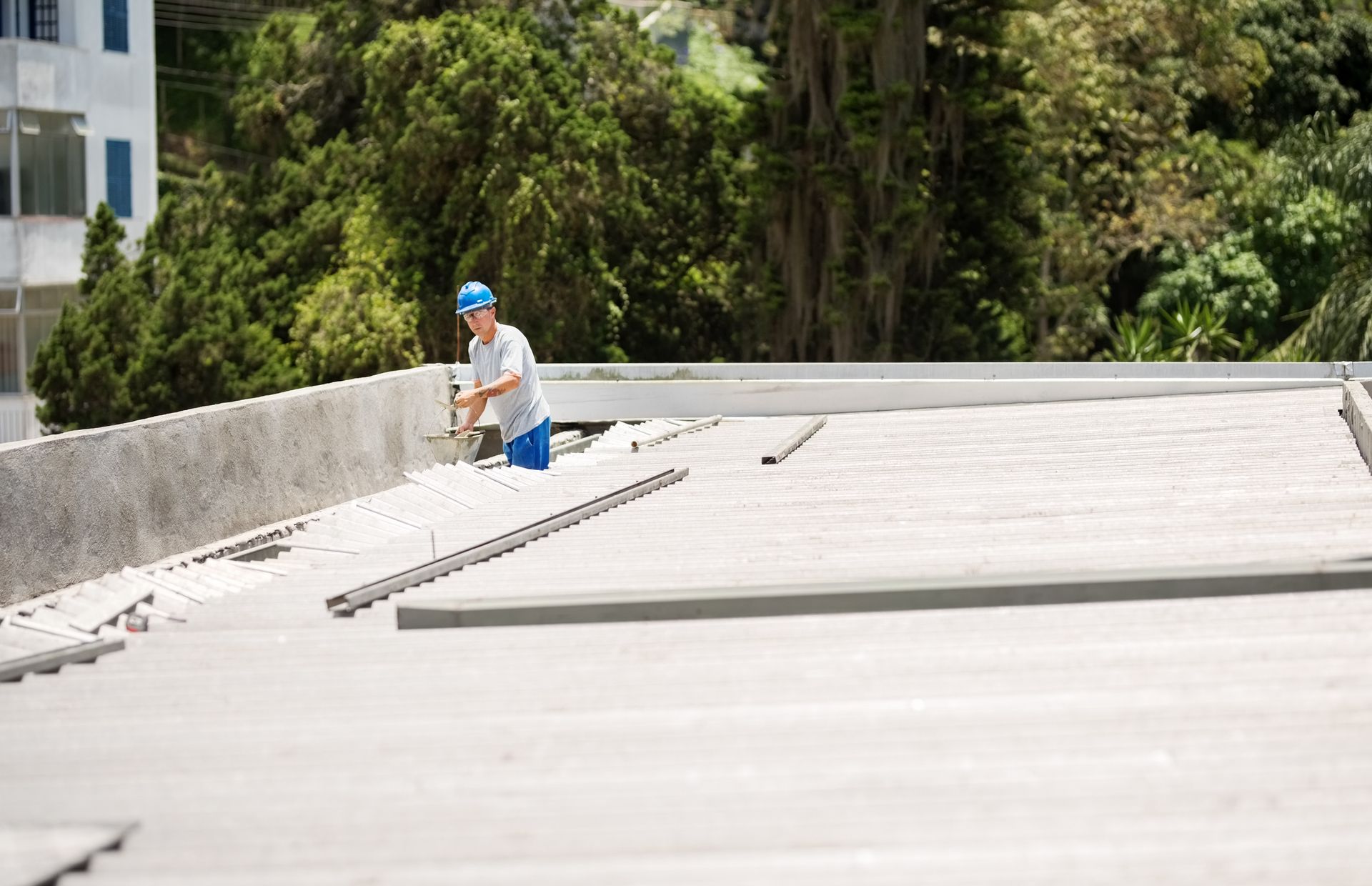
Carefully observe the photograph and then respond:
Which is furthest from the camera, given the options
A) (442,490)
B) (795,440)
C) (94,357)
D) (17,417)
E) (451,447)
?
(17,417)

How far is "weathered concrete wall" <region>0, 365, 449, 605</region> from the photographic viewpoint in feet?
26.5

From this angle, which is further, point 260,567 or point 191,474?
point 191,474

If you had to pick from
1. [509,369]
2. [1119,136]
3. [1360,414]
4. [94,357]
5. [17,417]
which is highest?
[1119,136]

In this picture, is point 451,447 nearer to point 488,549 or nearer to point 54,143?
point 488,549

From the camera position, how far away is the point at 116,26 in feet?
115

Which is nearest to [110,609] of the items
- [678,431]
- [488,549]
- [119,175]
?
[488,549]

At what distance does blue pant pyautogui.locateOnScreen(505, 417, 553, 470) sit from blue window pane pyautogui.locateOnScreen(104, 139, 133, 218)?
26532 millimetres

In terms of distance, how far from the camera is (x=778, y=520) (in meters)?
7.71

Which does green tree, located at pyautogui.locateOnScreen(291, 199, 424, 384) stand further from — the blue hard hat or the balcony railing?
the blue hard hat

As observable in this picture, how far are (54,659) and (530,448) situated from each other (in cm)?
582

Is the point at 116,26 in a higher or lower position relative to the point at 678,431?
higher

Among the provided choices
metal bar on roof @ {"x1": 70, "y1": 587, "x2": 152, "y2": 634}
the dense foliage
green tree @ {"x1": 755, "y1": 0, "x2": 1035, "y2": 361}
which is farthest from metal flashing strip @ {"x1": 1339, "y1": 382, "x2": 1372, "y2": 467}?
green tree @ {"x1": 755, "y1": 0, "x2": 1035, "y2": 361}

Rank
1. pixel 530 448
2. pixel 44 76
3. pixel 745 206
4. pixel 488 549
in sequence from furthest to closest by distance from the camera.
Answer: pixel 44 76, pixel 745 206, pixel 530 448, pixel 488 549

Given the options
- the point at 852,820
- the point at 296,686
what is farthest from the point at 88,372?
the point at 852,820
